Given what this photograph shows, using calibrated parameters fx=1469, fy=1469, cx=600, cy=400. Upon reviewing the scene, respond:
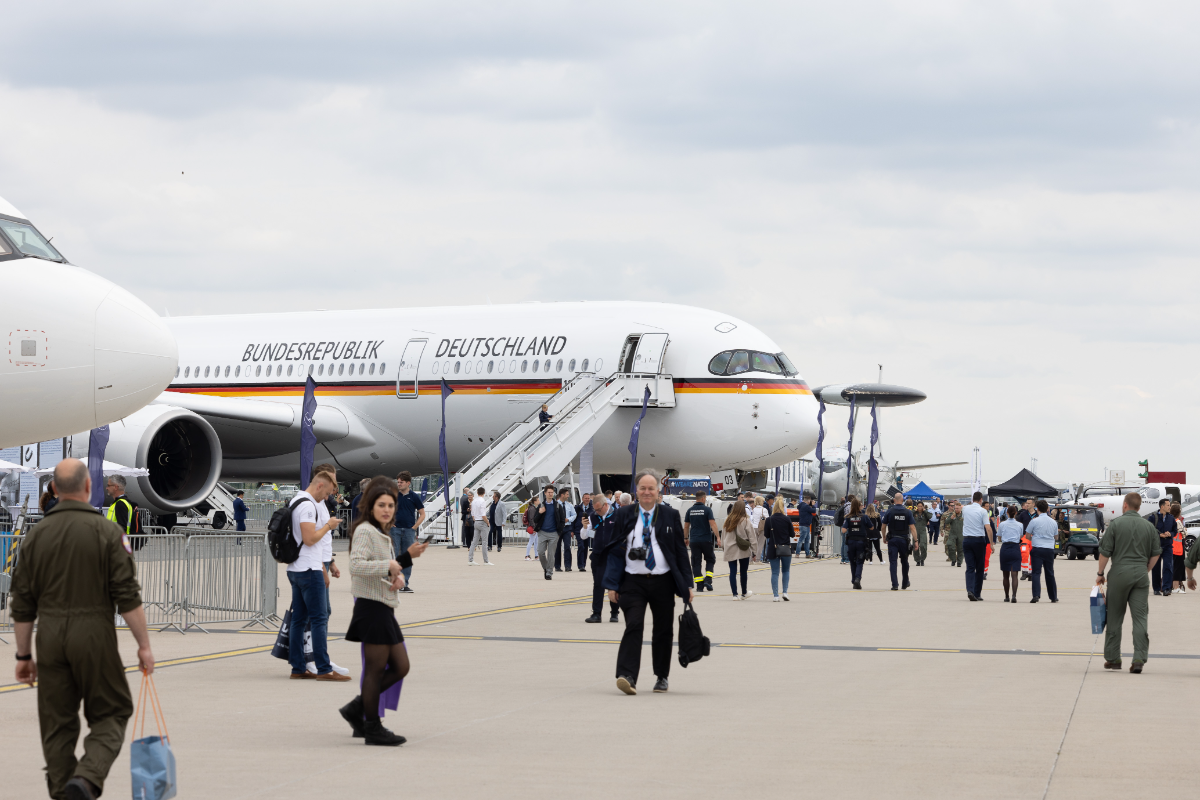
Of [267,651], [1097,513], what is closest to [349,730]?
[267,651]

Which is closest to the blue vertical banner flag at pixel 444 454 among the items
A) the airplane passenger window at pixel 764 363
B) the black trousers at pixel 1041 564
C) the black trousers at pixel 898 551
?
the airplane passenger window at pixel 764 363

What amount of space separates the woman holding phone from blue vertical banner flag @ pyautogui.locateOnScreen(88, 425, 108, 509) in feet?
40.4

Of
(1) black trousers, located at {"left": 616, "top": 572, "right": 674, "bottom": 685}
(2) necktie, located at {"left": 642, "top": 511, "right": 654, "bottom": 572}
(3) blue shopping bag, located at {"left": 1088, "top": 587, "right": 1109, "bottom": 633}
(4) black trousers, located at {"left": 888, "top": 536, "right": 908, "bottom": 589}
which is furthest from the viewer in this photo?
(4) black trousers, located at {"left": 888, "top": 536, "right": 908, "bottom": 589}

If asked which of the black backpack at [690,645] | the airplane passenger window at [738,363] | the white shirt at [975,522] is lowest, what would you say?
the black backpack at [690,645]

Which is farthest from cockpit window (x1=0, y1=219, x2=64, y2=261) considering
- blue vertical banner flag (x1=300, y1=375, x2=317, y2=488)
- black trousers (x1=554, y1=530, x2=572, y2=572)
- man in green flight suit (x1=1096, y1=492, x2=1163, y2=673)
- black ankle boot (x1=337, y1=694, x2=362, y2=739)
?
blue vertical banner flag (x1=300, y1=375, x2=317, y2=488)

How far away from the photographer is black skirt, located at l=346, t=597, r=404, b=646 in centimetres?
838

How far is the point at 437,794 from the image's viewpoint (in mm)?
6801

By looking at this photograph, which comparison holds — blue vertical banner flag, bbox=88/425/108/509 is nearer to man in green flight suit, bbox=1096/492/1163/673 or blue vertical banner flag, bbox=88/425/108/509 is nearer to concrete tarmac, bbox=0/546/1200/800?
concrete tarmac, bbox=0/546/1200/800

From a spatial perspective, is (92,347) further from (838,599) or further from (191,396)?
(191,396)

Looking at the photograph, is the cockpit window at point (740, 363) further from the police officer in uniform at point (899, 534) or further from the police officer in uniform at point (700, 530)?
the police officer in uniform at point (700, 530)

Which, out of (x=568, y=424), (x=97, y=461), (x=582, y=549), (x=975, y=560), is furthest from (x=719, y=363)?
(x=97, y=461)

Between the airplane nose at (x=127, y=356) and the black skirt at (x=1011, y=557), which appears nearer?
the airplane nose at (x=127, y=356)

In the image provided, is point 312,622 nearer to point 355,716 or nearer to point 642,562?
point 642,562

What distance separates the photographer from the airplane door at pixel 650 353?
30.5m
